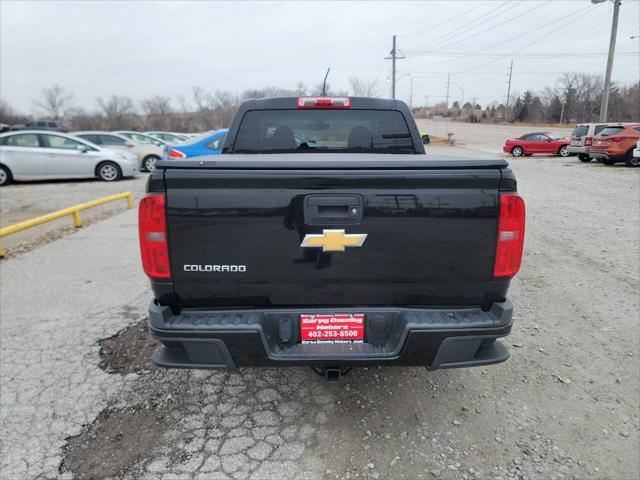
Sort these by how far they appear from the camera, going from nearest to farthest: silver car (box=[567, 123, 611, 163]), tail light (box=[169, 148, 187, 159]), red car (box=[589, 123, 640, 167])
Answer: tail light (box=[169, 148, 187, 159]) → red car (box=[589, 123, 640, 167]) → silver car (box=[567, 123, 611, 163])

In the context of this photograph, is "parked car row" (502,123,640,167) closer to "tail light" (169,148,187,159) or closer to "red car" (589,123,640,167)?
"red car" (589,123,640,167)

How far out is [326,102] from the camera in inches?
148

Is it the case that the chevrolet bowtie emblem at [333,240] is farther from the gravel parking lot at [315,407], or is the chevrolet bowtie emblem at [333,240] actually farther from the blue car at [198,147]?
the blue car at [198,147]

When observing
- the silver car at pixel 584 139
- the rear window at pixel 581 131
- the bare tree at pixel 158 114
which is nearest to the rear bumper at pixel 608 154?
the silver car at pixel 584 139

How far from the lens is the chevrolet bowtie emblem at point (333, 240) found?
2086 mm

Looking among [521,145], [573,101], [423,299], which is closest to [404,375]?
[423,299]

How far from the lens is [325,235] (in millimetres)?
2086

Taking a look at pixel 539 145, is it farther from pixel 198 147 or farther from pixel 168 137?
pixel 198 147

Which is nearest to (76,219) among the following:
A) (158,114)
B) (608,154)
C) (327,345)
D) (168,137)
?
(327,345)

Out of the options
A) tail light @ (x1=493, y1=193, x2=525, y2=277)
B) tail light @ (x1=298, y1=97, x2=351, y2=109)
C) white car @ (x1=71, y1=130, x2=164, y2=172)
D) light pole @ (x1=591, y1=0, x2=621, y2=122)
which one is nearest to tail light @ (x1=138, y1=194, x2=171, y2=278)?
tail light @ (x1=493, y1=193, x2=525, y2=277)

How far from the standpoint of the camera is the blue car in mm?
8812

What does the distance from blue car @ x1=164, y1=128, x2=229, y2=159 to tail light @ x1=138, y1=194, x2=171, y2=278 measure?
716 centimetres

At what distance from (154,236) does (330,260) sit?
2.98ft

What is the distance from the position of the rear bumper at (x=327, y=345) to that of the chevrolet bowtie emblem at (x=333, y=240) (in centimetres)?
37
